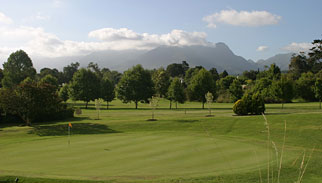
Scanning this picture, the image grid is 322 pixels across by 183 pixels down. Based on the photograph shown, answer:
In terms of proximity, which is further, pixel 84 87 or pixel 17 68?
pixel 17 68

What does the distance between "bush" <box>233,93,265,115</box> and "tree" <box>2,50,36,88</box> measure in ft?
247

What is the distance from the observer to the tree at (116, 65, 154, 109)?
73.2m

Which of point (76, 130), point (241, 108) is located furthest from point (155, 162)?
point (241, 108)

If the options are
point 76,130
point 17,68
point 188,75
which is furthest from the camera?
point 188,75

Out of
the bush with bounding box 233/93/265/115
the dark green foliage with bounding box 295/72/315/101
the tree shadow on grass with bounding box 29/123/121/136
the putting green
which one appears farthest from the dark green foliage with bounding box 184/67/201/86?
the putting green

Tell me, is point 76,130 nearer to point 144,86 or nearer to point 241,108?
point 241,108

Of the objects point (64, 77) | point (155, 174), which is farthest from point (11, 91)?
point (64, 77)

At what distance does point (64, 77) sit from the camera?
14700cm

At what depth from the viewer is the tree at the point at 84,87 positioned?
75.9 m

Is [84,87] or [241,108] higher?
[84,87]

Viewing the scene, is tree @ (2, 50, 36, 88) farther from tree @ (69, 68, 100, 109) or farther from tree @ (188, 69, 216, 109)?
tree @ (188, 69, 216, 109)

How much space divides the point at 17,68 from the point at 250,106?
8163 cm

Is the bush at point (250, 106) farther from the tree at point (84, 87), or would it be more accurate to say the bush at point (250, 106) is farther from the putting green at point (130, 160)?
the tree at point (84, 87)

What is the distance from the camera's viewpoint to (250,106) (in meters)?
39.6
